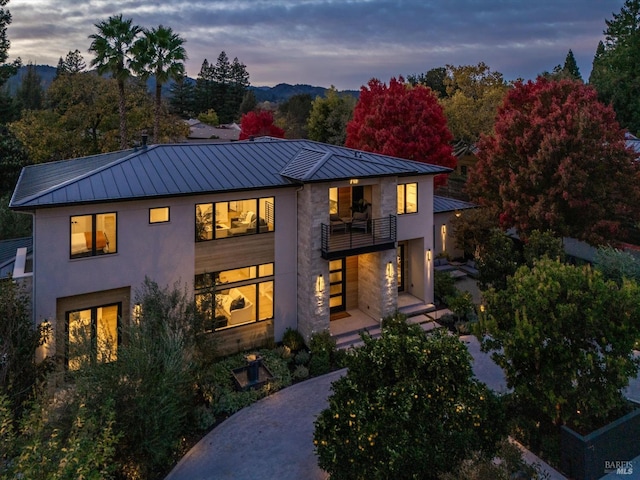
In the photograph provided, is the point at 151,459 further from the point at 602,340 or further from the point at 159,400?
the point at 602,340

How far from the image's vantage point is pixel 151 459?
1049cm

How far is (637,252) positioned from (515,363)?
2069cm

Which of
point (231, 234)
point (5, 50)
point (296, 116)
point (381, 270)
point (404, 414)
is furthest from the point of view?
point (296, 116)

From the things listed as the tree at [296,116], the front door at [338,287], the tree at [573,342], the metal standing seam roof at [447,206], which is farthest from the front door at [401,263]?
the tree at [296,116]

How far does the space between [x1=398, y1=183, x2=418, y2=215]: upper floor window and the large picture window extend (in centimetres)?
688

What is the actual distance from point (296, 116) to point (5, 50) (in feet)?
150

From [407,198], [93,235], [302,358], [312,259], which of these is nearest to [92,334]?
[93,235]

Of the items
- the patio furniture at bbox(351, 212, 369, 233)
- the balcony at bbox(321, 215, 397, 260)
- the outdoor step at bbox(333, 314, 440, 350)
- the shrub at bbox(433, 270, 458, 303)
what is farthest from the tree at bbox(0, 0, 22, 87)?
the shrub at bbox(433, 270, 458, 303)

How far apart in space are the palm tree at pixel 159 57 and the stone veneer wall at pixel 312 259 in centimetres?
1900

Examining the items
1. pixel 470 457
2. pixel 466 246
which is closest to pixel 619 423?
pixel 470 457

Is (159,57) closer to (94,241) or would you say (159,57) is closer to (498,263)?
Answer: (94,241)

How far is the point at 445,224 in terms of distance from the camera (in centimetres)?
2777

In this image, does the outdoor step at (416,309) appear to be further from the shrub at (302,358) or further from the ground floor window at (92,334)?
the ground floor window at (92,334)

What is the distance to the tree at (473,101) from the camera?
42750mm
